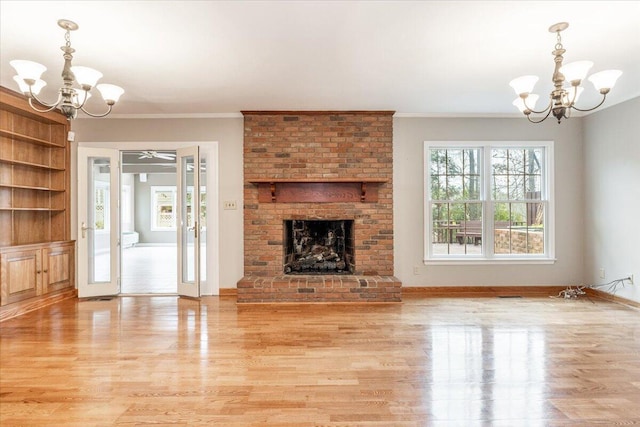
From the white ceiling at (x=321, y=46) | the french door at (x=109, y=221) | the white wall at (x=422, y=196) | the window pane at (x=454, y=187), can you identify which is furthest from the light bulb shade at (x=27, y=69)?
the window pane at (x=454, y=187)

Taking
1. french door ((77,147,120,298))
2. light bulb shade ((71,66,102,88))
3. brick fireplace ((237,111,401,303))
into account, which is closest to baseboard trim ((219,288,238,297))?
brick fireplace ((237,111,401,303))

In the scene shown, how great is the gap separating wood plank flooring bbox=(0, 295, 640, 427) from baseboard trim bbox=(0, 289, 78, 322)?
165 millimetres

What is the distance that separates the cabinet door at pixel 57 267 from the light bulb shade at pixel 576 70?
5.74m

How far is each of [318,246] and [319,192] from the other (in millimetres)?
918

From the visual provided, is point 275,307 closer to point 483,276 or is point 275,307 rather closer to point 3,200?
point 483,276

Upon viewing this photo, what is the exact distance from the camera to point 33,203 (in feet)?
15.2

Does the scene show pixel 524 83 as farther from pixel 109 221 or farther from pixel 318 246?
pixel 109 221

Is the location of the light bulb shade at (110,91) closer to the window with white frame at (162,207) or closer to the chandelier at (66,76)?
the chandelier at (66,76)

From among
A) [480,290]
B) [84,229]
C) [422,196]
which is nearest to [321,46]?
[422,196]

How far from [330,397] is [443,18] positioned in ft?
8.83

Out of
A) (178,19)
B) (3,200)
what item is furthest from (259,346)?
(3,200)

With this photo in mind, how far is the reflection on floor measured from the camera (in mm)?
5391

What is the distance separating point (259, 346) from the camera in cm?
305

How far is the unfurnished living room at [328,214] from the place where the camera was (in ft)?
7.71
